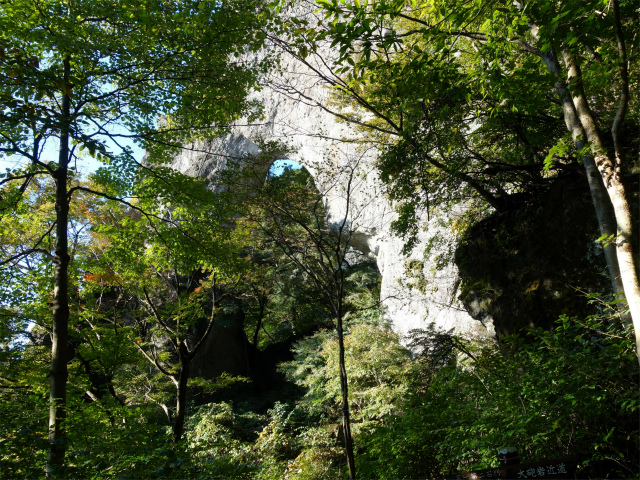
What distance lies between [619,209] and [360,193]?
36.6 ft

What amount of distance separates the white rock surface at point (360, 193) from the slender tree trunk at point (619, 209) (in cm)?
335

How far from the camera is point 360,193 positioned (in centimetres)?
1369

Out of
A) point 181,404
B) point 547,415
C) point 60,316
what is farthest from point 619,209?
point 181,404

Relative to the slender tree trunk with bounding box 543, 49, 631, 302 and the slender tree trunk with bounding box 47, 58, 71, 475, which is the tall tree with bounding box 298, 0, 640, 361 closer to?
the slender tree trunk with bounding box 543, 49, 631, 302

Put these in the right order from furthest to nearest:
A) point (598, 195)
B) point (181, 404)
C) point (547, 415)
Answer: point (181, 404) < point (598, 195) < point (547, 415)

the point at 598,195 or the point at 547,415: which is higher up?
the point at 598,195

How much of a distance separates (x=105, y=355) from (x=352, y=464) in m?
5.97

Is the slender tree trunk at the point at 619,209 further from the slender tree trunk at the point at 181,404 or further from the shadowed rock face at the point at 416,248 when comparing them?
the slender tree trunk at the point at 181,404

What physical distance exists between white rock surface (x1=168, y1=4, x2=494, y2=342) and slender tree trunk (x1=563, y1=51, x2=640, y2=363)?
3351 mm

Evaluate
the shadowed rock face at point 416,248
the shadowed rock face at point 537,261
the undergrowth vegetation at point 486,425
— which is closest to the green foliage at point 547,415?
the undergrowth vegetation at point 486,425

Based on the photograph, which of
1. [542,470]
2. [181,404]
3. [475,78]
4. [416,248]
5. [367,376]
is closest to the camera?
[542,470]

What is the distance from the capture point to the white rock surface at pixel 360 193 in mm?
7480

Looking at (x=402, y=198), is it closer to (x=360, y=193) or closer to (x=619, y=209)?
(x=619, y=209)

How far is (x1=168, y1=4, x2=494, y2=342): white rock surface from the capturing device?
7480 mm
